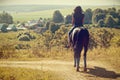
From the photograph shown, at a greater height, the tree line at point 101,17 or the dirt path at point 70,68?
the tree line at point 101,17

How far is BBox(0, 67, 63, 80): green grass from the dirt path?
0.53m

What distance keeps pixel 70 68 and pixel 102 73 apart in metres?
1.72

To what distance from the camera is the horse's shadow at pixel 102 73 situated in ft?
37.5

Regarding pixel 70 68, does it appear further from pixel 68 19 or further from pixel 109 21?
pixel 68 19

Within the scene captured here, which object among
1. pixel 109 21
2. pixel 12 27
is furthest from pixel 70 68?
pixel 12 27

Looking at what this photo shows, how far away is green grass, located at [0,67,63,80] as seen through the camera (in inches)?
446

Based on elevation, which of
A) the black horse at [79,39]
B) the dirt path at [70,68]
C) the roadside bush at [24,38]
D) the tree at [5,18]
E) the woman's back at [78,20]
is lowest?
the roadside bush at [24,38]

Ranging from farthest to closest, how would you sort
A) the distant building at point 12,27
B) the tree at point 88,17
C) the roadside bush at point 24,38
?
1. the distant building at point 12,27
2. the roadside bush at point 24,38
3. the tree at point 88,17

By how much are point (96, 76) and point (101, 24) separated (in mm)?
19155

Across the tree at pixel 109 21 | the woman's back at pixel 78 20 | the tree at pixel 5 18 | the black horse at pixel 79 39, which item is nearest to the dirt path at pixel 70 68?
the black horse at pixel 79 39

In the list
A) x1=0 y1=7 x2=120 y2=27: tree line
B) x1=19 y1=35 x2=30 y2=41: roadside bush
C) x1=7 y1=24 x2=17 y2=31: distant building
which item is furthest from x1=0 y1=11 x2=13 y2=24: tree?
x1=0 y1=7 x2=120 y2=27: tree line

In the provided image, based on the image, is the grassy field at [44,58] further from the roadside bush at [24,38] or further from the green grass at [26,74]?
the roadside bush at [24,38]

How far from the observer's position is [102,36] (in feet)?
76.3

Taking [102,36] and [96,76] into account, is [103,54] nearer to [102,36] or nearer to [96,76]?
[96,76]
